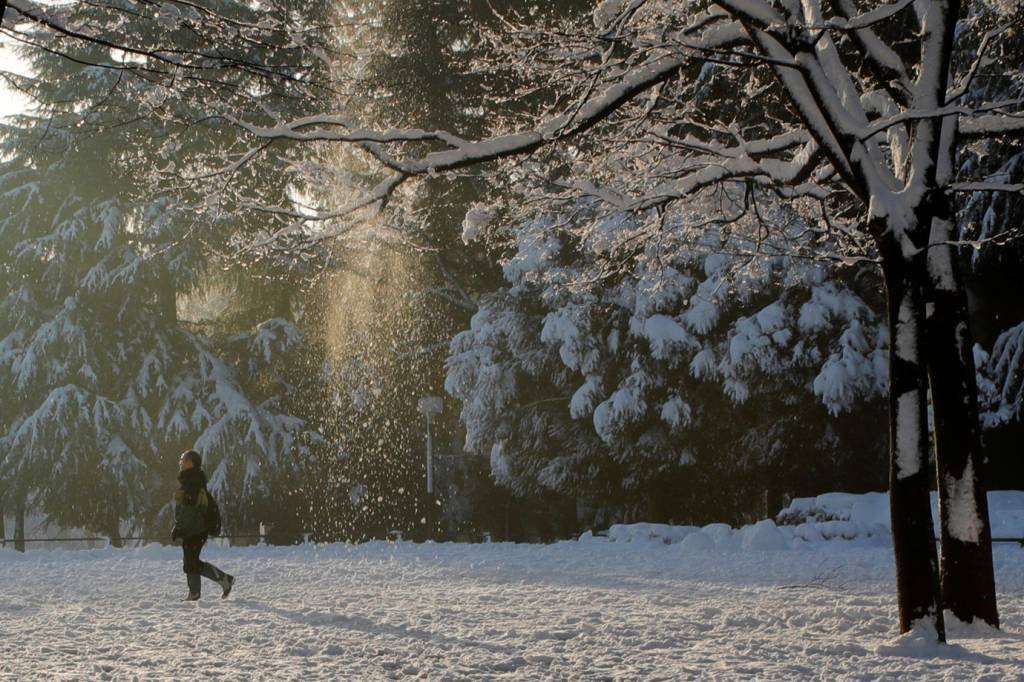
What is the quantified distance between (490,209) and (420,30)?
17.7 m

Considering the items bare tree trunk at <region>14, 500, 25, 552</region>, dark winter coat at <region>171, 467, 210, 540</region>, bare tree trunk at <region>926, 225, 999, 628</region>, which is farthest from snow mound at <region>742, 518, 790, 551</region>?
bare tree trunk at <region>14, 500, 25, 552</region>

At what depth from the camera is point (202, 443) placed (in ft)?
96.2

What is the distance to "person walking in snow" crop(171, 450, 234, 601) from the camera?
42.6 feet

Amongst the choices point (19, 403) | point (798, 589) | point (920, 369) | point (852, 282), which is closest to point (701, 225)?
point (920, 369)

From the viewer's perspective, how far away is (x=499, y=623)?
415 inches

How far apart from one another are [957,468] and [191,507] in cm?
804

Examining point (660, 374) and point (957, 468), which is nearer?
point (957, 468)

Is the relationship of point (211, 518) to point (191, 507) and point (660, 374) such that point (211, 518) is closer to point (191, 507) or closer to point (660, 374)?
point (191, 507)

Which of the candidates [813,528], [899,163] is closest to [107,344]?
[813,528]

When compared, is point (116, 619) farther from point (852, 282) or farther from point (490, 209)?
point (852, 282)

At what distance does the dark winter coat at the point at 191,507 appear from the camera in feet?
43.1

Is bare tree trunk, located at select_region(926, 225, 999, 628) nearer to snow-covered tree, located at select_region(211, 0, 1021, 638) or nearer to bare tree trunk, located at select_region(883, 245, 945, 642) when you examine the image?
snow-covered tree, located at select_region(211, 0, 1021, 638)

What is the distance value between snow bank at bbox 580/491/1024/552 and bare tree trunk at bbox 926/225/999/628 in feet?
34.3

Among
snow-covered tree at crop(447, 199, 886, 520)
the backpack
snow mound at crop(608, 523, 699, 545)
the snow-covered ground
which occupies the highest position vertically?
snow-covered tree at crop(447, 199, 886, 520)
